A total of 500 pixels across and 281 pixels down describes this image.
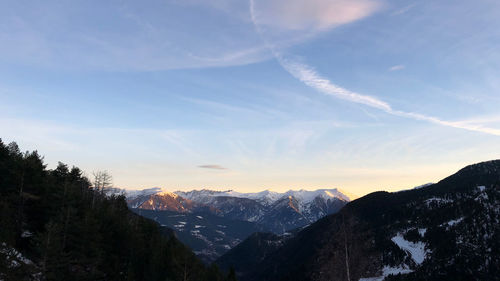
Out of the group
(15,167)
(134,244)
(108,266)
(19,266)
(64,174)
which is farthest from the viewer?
(64,174)

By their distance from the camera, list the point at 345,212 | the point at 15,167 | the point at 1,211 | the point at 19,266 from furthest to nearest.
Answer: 1. the point at 15,167
2. the point at 345,212
3. the point at 1,211
4. the point at 19,266

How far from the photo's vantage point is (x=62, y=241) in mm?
46625

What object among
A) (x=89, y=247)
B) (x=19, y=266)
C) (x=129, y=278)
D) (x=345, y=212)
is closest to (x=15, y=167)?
(x=89, y=247)

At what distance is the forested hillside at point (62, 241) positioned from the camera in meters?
37.6

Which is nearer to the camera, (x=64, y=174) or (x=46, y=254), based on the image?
(x=46, y=254)

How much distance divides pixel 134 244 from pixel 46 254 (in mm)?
31005

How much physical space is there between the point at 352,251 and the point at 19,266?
38330 millimetres

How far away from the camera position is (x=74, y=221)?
47.3 metres

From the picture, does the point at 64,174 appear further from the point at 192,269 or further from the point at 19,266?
the point at 19,266

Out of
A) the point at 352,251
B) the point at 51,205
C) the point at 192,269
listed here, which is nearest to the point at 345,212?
the point at 352,251

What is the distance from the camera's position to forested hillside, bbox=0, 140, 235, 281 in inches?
1480

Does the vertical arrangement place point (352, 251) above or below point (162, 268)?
above

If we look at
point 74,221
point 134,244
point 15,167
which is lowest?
point 134,244

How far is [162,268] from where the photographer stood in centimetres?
6425
